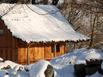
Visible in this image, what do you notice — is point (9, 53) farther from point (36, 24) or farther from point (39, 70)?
point (39, 70)

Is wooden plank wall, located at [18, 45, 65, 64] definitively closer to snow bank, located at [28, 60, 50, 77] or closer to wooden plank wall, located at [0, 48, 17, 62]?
wooden plank wall, located at [0, 48, 17, 62]

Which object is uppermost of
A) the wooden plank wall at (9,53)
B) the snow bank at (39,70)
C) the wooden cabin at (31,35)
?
the snow bank at (39,70)

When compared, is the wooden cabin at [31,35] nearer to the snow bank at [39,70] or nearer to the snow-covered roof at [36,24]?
the snow-covered roof at [36,24]

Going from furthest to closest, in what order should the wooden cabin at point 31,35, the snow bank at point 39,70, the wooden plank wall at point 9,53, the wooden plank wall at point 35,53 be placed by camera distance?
the wooden plank wall at point 9,53 → the wooden plank wall at point 35,53 → the wooden cabin at point 31,35 → the snow bank at point 39,70

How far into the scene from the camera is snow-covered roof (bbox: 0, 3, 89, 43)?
31.1m

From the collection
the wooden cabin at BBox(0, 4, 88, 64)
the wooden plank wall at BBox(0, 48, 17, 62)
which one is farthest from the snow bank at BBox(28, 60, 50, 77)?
the wooden plank wall at BBox(0, 48, 17, 62)

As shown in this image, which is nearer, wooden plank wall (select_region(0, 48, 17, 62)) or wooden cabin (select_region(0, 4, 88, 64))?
wooden cabin (select_region(0, 4, 88, 64))

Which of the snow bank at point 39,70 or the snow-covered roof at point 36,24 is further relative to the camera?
the snow-covered roof at point 36,24

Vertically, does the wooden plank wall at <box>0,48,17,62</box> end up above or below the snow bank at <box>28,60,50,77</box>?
below

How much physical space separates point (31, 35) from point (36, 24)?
9.46 feet

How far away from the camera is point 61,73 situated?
647 inches

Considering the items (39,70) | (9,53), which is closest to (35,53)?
(9,53)

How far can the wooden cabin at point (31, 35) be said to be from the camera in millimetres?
30641

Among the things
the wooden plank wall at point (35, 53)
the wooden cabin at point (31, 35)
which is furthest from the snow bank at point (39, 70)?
the wooden plank wall at point (35, 53)
